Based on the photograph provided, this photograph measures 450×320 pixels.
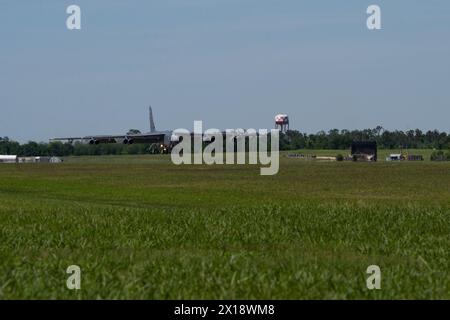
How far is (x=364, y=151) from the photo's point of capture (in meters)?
177

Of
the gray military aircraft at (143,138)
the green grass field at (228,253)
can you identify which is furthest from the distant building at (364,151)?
the green grass field at (228,253)

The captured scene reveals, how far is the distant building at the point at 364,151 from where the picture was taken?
17412 centimetres

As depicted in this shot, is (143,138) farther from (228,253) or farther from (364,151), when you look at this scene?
(228,253)

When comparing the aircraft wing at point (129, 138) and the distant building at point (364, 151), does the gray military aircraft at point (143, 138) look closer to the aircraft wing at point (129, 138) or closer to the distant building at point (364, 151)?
the aircraft wing at point (129, 138)

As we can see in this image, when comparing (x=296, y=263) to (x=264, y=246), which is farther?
(x=264, y=246)

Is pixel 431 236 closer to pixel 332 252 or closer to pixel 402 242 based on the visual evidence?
pixel 402 242

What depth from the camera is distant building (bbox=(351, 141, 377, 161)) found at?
174125 millimetres

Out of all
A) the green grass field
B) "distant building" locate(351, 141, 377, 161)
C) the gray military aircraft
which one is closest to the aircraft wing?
the gray military aircraft

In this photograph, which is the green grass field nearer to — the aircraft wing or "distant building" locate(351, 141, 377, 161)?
the aircraft wing

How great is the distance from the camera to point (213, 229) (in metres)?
22.4
